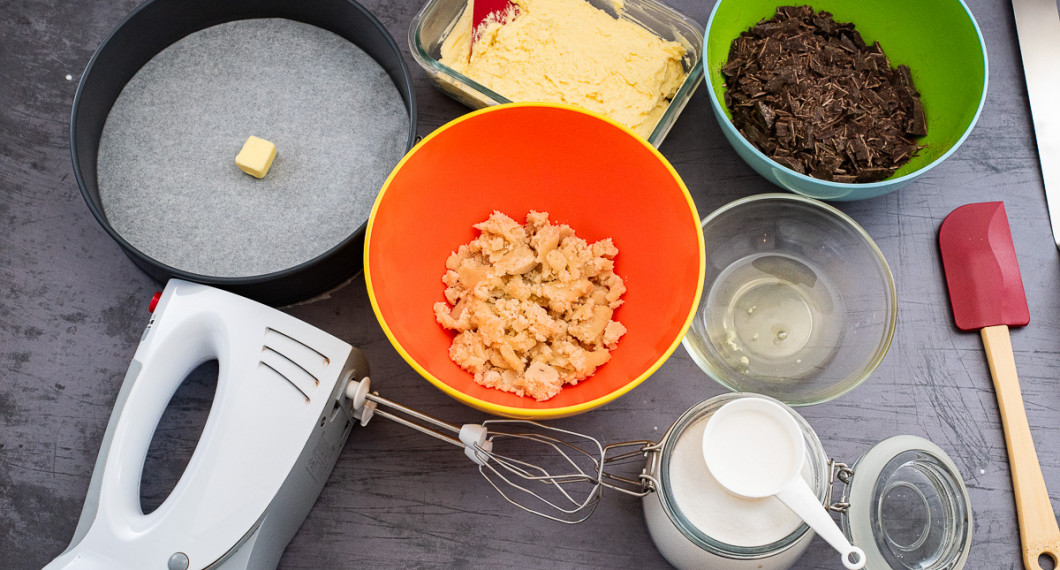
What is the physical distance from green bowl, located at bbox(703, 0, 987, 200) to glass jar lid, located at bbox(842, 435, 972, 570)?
1.16 ft

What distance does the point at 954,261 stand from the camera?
113 cm

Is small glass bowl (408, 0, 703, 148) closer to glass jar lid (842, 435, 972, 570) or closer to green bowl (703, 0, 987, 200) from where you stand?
green bowl (703, 0, 987, 200)

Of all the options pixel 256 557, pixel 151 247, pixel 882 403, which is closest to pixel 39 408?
pixel 151 247

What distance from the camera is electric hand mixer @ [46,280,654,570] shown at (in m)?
0.92

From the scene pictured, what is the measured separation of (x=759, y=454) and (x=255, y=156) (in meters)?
0.77

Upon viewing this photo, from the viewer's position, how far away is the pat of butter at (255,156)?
1.06 meters

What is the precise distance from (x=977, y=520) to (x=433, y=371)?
2.62 ft

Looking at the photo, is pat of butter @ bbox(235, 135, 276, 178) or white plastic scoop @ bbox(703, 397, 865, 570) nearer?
white plastic scoop @ bbox(703, 397, 865, 570)

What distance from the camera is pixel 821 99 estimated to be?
1090 millimetres

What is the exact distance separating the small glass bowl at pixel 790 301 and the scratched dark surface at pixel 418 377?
0.08 metres

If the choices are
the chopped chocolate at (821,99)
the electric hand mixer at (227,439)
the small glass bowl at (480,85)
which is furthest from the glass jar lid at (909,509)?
the small glass bowl at (480,85)

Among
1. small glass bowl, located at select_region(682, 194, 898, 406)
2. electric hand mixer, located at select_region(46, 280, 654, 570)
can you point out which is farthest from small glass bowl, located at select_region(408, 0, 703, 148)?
electric hand mixer, located at select_region(46, 280, 654, 570)

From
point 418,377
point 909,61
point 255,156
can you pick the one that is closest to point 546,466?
point 418,377

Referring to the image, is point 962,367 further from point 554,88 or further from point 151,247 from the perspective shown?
point 151,247
